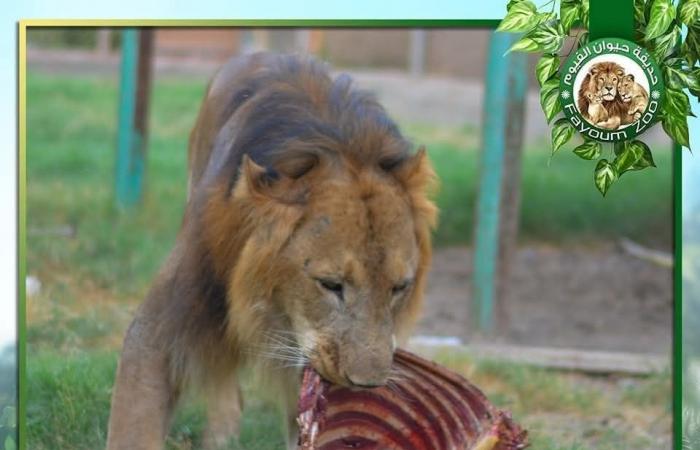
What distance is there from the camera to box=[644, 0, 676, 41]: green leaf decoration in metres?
3.94

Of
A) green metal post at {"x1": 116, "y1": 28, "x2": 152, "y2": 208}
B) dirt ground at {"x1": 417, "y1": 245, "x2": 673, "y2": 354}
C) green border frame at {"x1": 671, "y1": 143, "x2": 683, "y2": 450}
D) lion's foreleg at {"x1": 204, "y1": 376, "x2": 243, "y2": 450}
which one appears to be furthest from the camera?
green metal post at {"x1": 116, "y1": 28, "x2": 152, "y2": 208}

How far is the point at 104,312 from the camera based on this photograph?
23.4 feet

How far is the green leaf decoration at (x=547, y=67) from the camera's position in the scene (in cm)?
399

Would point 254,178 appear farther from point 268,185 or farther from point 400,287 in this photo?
point 400,287

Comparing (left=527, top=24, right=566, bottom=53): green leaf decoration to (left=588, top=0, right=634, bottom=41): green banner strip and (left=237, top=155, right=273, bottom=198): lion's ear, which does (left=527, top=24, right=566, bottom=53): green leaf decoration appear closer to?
(left=588, top=0, right=634, bottom=41): green banner strip

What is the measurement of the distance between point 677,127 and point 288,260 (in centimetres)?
129

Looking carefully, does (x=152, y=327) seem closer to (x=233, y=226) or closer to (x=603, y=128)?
(x=233, y=226)

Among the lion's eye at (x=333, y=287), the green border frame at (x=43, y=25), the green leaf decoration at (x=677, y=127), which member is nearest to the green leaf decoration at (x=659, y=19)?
the green leaf decoration at (x=677, y=127)

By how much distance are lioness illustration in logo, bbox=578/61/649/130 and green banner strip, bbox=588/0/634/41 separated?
0.14m

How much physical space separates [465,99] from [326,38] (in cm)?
210

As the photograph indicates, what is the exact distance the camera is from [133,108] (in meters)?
9.94

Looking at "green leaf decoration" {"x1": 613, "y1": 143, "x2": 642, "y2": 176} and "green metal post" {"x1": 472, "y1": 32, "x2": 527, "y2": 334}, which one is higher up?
"green metal post" {"x1": 472, "y1": 32, "x2": 527, "y2": 334}

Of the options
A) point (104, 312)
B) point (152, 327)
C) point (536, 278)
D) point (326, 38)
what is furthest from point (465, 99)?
point (152, 327)

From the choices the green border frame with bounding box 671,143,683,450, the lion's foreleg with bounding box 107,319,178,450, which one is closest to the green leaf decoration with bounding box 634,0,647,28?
the green border frame with bounding box 671,143,683,450
